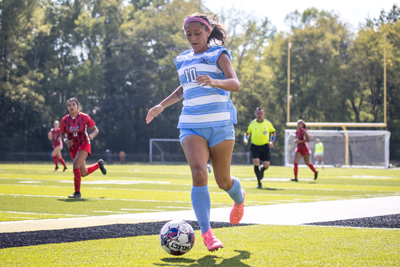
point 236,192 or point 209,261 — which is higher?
point 236,192

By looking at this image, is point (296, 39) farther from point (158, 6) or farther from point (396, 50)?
point (158, 6)

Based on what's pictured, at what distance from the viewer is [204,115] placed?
465 cm

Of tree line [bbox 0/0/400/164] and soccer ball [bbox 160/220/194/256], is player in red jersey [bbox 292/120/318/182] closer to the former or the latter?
soccer ball [bbox 160/220/194/256]

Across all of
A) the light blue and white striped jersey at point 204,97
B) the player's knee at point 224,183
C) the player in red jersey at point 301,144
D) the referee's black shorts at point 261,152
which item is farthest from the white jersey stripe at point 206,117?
the player in red jersey at point 301,144

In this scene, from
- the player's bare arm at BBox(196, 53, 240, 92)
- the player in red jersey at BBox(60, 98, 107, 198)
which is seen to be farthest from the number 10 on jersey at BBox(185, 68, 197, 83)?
the player in red jersey at BBox(60, 98, 107, 198)

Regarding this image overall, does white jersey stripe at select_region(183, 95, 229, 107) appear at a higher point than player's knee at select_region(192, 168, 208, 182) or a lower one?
higher

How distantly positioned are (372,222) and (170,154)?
38640mm

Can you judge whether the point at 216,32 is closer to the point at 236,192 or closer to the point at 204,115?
the point at 204,115

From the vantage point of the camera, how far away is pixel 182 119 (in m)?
4.77

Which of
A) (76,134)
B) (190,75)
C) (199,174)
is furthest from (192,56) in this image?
(76,134)

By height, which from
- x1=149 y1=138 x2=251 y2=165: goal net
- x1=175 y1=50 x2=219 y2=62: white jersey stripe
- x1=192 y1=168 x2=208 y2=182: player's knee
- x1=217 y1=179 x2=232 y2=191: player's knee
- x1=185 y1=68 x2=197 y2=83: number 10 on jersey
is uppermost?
x1=175 y1=50 x2=219 y2=62: white jersey stripe

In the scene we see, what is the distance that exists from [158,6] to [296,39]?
55.8 ft

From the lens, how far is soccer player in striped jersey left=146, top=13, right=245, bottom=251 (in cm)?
452

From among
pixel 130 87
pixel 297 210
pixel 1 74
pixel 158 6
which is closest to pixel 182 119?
pixel 297 210
